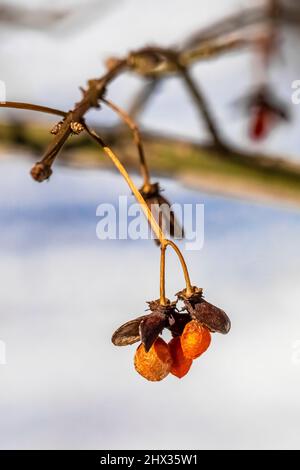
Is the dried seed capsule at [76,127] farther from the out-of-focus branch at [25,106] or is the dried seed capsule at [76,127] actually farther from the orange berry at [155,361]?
the orange berry at [155,361]

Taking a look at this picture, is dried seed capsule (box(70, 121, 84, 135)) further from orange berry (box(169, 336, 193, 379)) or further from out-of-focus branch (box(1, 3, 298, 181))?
orange berry (box(169, 336, 193, 379))

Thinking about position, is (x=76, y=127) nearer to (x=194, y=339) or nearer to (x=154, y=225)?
(x=154, y=225)

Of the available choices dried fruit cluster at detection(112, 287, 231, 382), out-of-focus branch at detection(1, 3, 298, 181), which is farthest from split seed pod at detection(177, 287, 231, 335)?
out-of-focus branch at detection(1, 3, 298, 181)

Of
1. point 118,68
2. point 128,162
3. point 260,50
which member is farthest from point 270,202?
point 118,68

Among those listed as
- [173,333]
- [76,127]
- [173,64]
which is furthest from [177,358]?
[173,64]

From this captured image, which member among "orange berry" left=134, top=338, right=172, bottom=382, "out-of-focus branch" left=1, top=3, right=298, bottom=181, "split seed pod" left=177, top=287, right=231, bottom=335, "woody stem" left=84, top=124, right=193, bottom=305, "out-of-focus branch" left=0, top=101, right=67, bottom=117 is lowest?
"orange berry" left=134, top=338, right=172, bottom=382

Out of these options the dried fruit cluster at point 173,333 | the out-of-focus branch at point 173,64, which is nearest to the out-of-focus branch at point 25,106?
the out-of-focus branch at point 173,64

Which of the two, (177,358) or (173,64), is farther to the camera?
(173,64)
